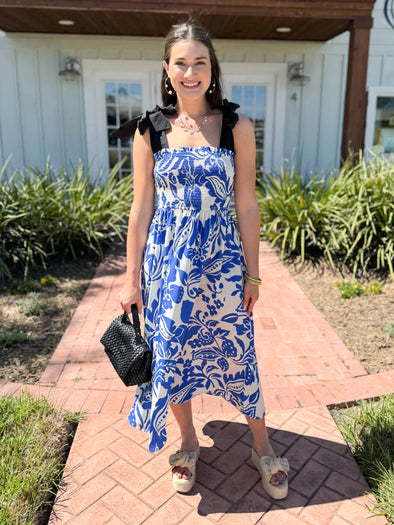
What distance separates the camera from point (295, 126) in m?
7.11

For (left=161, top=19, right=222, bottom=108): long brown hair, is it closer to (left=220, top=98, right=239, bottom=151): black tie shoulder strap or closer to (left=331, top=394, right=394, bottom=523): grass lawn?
(left=220, top=98, right=239, bottom=151): black tie shoulder strap

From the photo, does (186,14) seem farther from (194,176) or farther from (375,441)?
(375,441)

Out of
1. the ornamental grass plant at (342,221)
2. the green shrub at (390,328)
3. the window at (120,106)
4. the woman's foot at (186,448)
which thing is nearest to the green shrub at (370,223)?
the ornamental grass plant at (342,221)

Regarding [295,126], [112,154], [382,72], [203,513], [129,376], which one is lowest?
[203,513]

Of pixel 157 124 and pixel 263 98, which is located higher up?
pixel 263 98

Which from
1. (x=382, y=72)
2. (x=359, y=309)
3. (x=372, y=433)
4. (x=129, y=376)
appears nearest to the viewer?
(x=129, y=376)

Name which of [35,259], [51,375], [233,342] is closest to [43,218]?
[35,259]

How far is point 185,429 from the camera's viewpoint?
6.79 ft

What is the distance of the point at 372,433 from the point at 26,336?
7.94ft

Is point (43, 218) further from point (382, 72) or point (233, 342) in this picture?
point (382, 72)

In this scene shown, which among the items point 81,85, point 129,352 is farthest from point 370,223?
point 81,85

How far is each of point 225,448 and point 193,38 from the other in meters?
1.83

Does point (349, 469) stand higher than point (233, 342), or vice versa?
point (233, 342)

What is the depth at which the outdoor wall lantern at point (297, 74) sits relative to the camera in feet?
22.0
